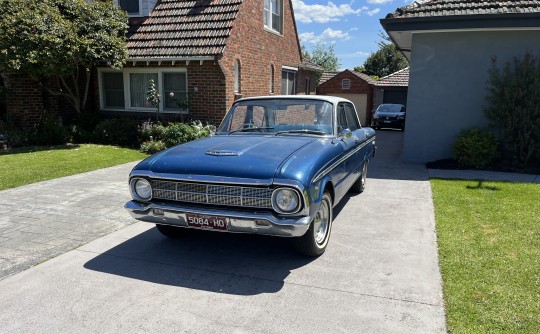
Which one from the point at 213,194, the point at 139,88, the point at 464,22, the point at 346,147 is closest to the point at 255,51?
the point at 139,88

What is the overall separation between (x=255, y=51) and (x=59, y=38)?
6.07 meters

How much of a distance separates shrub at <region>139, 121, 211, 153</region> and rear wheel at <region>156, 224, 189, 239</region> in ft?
19.6

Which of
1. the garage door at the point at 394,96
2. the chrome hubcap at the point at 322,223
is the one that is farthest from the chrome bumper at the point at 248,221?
the garage door at the point at 394,96

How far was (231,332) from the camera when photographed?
9.84ft

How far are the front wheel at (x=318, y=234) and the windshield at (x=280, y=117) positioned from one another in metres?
0.95

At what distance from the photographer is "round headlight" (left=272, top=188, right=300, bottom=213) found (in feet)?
11.7

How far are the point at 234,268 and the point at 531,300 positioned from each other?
2605 mm

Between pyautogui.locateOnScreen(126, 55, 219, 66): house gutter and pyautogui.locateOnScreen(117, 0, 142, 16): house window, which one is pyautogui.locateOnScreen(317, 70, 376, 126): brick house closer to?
pyautogui.locateOnScreen(117, 0, 142, 16): house window

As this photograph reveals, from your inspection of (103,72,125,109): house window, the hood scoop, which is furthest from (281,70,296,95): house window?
the hood scoop

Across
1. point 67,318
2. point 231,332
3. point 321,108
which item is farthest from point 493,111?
point 67,318

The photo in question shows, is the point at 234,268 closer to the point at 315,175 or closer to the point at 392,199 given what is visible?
the point at 315,175

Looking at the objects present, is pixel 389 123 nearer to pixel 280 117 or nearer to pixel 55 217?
pixel 280 117

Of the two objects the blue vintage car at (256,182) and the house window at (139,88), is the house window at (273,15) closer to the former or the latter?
the house window at (139,88)

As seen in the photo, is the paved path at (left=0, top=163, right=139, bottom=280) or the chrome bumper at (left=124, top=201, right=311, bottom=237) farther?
the paved path at (left=0, top=163, right=139, bottom=280)
